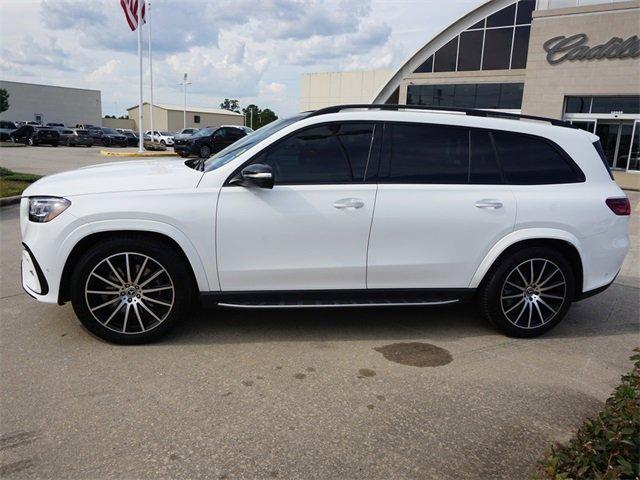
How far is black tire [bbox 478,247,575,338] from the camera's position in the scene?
4.31 m

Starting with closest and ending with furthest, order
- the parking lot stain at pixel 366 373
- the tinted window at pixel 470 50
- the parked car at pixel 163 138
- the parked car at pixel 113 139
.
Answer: the parking lot stain at pixel 366 373, the tinted window at pixel 470 50, the parked car at pixel 113 139, the parked car at pixel 163 138

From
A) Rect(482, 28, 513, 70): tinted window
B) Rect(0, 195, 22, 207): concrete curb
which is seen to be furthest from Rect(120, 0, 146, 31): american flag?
Rect(482, 28, 513, 70): tinted window

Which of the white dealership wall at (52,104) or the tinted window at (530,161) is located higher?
the white dealership wall at (52,104)

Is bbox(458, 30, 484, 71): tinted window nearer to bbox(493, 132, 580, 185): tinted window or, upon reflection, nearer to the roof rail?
the roof rail

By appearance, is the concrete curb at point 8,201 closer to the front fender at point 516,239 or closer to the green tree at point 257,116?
the front fender at point 516,239

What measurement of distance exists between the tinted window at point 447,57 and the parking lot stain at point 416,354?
33724 millimetres

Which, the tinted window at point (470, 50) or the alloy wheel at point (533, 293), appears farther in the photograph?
the tinted window at point (470, 50)

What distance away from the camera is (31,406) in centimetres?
306

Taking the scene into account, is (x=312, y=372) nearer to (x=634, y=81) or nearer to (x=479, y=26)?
(x=634, y=81)

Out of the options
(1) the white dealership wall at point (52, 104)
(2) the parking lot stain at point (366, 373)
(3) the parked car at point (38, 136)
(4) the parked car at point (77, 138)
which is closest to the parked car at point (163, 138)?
(4) the parked car at point (77, 138)

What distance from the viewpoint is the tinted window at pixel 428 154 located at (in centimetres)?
412

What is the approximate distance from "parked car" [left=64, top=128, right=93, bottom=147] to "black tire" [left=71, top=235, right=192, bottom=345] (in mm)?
39907

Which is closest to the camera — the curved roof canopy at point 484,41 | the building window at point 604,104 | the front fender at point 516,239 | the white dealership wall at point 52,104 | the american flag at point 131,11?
the front fender at point 516,239

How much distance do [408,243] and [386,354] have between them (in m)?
0.91
